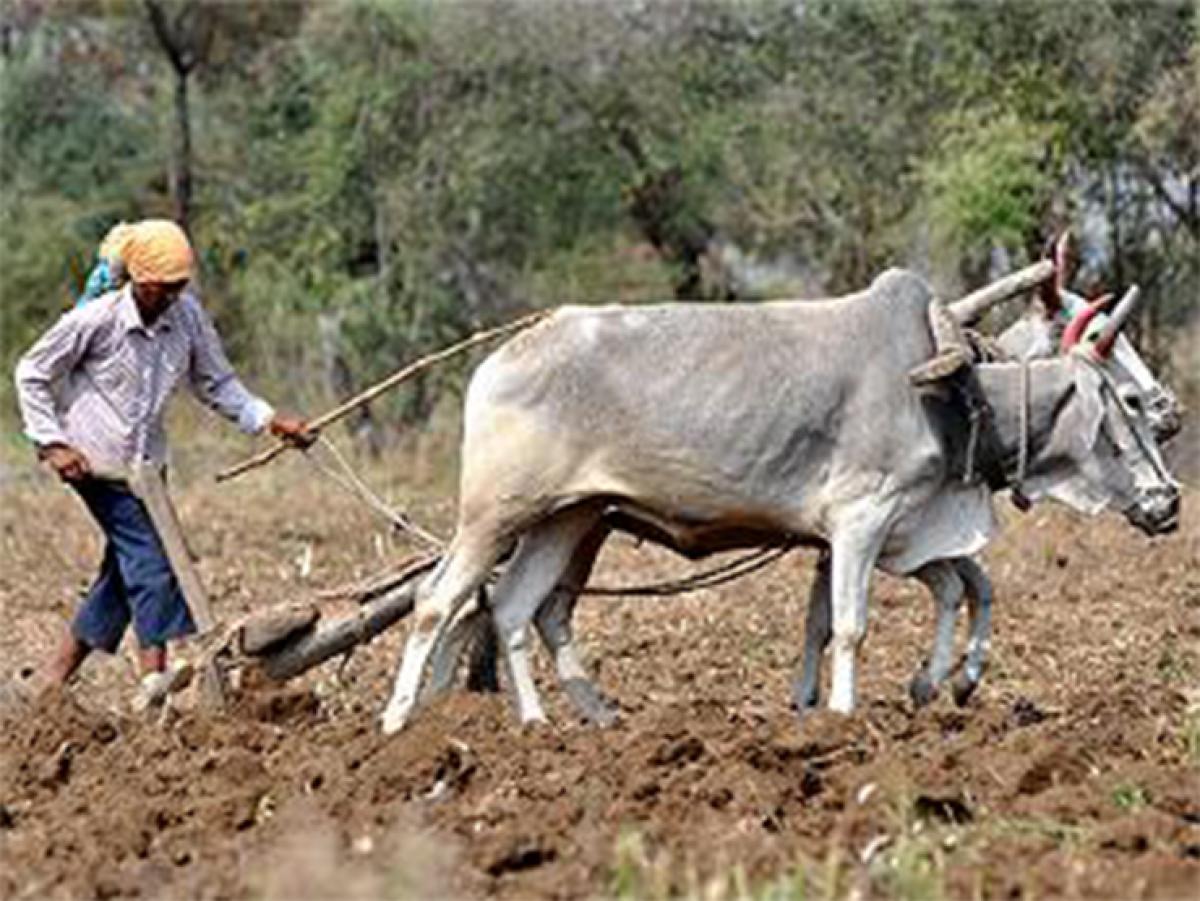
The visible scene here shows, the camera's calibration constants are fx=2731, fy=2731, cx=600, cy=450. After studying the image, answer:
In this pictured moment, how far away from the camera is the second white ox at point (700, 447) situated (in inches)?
321

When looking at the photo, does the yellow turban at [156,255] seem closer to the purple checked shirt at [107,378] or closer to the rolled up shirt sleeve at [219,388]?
the purple checked shirt at [107,378]

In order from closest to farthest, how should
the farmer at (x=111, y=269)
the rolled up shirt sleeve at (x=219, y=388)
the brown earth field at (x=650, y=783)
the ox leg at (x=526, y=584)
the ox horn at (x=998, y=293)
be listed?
the brown earth field at (x=650, y=783)
the farmer at (x=111, y=269)
the ox leg at (x=526, y=584)
the rolled up shirt sleeve at (x=219, y=388)
the ox horn at (x=998, y=293)

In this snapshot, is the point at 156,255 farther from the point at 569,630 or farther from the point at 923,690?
the point at 923,690

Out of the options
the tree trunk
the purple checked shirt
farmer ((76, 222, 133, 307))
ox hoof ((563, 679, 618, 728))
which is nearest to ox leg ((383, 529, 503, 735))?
ox hoof ((563, 679, 618, 728))

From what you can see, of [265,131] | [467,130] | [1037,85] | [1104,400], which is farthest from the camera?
[265,131]

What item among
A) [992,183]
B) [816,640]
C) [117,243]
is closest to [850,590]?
[816,640]

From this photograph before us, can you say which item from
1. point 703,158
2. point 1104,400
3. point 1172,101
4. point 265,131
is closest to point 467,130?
point 703,158

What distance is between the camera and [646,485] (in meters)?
8.19

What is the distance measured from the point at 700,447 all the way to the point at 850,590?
0.63 metres

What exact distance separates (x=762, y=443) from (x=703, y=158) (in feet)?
54.5

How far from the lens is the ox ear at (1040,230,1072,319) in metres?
8.91

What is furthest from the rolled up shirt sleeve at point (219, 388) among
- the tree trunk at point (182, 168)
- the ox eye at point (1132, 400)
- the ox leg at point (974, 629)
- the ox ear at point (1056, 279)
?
the tree trunk at point (182, 168)

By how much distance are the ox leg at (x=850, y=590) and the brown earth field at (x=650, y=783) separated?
0.17m

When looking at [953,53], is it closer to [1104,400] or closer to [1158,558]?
[1158,558]
